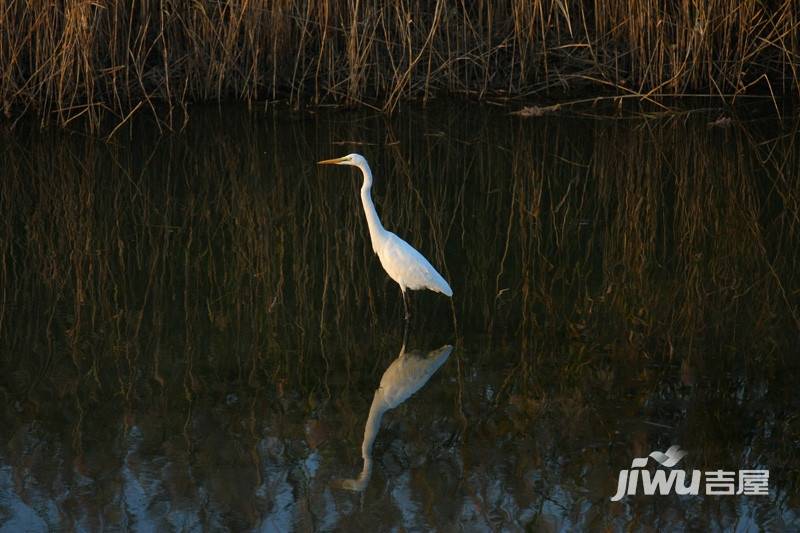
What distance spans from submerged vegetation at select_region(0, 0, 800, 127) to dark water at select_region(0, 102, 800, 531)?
23.6 inches

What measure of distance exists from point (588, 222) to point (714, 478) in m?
2.65

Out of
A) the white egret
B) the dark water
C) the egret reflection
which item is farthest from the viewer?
the white egret

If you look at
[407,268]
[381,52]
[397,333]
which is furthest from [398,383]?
[381,52]

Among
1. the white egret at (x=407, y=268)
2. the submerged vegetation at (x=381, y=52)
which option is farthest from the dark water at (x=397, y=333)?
the submerged vegetation at (x=381, y=52)

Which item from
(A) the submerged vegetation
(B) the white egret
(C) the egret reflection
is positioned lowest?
(C) the egret reflection

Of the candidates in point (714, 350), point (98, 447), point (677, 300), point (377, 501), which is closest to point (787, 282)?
point (677, 300)

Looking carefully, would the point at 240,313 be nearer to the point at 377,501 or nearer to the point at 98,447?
the point at 98,447

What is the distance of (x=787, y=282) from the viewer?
5031mm

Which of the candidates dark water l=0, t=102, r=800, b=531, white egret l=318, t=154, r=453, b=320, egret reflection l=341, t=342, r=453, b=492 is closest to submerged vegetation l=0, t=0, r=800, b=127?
dark water l=0, t=102, r=800, b=531

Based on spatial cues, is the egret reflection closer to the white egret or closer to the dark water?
the dark water

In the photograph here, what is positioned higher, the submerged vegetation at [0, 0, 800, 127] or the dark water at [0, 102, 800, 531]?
the submerged vegetation at [0, 0, 800, 127]

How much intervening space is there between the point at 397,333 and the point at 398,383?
0.50m

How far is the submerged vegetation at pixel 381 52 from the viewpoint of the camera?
7.70 metres

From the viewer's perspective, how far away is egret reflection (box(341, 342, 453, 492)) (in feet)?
12.2
